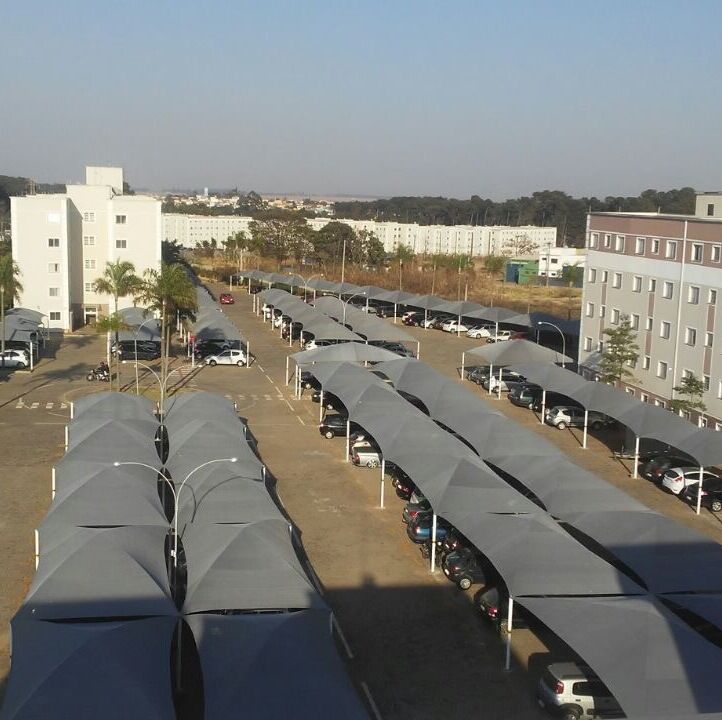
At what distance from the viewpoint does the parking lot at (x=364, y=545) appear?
14.9m

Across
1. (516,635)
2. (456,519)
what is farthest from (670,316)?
(516,635)

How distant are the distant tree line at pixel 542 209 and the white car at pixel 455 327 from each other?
78315mm

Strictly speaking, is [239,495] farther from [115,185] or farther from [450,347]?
[115,185]

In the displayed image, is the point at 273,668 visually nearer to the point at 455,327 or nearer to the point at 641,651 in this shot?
the point at 641,651

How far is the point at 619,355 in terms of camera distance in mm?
34094

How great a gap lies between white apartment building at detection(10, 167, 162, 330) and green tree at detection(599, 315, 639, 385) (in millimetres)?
32863

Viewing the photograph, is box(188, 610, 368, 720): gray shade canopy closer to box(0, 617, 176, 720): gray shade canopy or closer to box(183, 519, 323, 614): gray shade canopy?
box(183, 519, 323, 614): gray shade canopy

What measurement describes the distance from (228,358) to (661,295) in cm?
2079

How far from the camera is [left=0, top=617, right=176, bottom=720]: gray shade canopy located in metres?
11.6

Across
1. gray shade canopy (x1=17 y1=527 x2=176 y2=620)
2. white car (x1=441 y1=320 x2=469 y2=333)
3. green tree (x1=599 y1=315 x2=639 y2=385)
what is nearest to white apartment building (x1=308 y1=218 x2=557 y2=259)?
white car (x1=441 y1=320 x2=469 y2=333)

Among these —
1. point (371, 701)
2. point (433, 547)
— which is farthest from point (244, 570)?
point (433, 547)

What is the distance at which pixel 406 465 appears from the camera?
2262 cm

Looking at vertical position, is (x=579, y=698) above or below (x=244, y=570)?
below

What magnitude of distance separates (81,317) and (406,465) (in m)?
40.2
